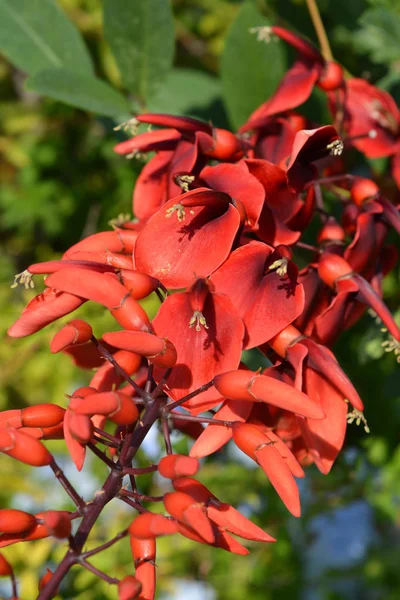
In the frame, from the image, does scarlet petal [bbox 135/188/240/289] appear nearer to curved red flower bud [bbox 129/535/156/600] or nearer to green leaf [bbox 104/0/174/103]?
curved red flower bud [bbox 129/535/156/600]

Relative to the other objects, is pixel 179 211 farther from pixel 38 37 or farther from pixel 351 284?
pixel 38 37

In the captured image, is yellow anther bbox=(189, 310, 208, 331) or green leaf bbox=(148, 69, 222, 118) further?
green leaf bbox=(148, 69, 222, 118)

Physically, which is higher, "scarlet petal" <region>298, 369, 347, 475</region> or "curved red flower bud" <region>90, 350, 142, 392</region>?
"curved red flower bud" <region>90, 350, 142, 392</region>

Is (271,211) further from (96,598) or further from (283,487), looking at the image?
(96,598)

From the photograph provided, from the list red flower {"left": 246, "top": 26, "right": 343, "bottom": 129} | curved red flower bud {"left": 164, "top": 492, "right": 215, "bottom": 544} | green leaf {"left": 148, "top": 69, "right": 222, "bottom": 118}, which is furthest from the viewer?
green leaf {"left": 148, "top": 69, "right": 222, "bottom": 118}

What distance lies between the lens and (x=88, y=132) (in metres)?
1.51

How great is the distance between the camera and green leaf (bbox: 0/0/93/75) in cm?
86

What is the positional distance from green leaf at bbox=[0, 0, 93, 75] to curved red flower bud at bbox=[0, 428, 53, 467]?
510mm

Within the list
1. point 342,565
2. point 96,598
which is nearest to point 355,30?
point 96,598

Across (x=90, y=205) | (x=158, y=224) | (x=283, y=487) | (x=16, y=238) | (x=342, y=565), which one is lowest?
(x=342, y=565)

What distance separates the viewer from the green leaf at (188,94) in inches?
36.0

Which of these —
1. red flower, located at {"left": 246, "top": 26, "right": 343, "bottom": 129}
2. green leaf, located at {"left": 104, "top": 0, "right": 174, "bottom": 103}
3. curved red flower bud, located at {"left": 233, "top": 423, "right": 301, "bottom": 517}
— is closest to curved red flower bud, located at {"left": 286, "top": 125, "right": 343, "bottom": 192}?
red flower, located at {"left": 246, "top": 26, "right": 343, "bottom": 129}

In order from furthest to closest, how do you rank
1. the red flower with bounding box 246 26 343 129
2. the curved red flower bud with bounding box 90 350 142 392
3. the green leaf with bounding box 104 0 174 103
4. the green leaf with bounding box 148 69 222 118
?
the green leaf with bounding box 148 69 222 118 < the green leaf with bounding box 104 0 174 103 < the red flower with bounding box 246 26 343 129 < the curved red flower bud with bounding box 90 350 142 392

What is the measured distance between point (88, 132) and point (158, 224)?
3.32 feet
